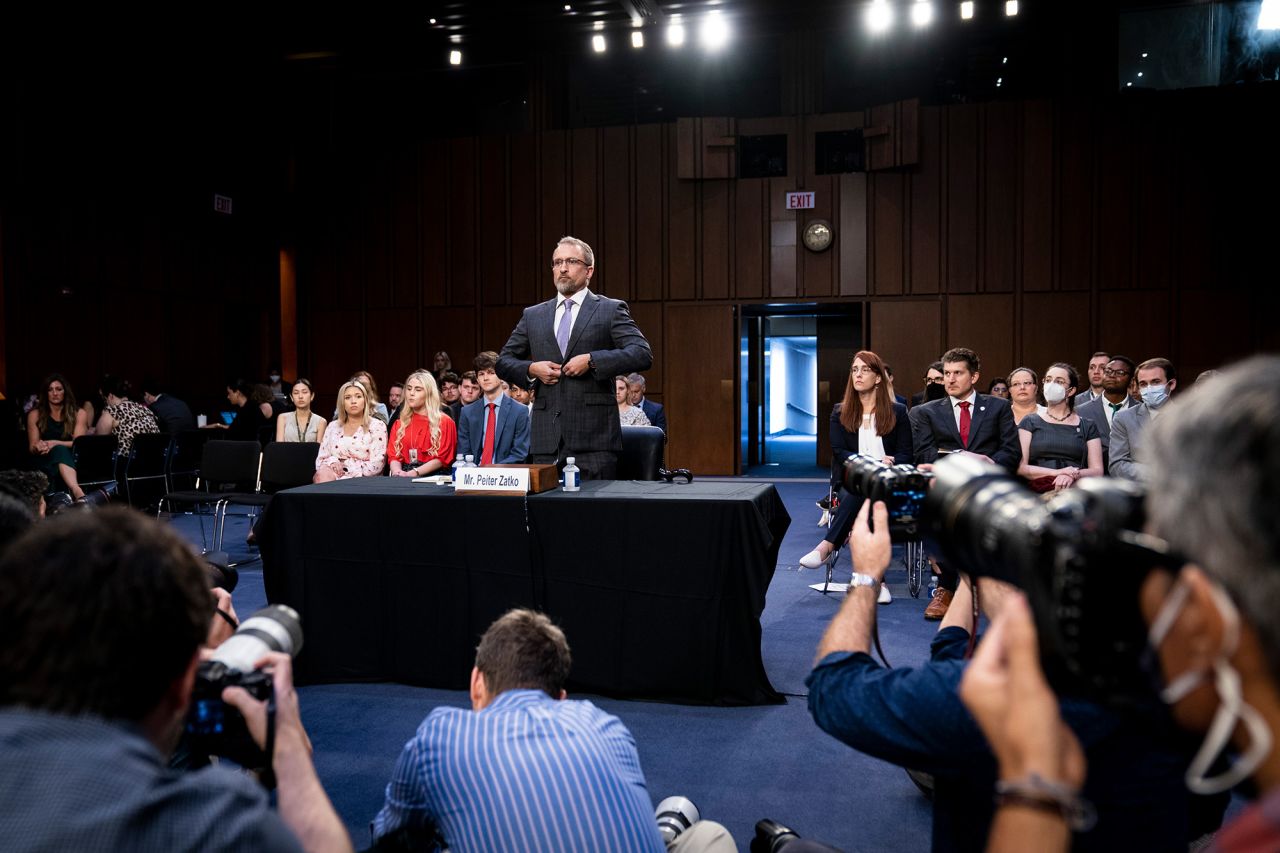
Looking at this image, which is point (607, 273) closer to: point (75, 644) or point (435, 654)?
point (435, 654)

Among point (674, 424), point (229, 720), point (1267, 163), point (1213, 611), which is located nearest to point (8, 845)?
point (229, 720)

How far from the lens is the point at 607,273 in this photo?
36.8ft

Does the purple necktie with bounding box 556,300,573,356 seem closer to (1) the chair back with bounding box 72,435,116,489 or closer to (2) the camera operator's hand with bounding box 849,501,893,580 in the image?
(2) the camera operator's hand with bounding box 849,501,893,580

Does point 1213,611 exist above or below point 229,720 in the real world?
above

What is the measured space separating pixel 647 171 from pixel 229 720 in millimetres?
10638

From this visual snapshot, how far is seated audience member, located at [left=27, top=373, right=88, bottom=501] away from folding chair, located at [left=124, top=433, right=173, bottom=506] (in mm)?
426

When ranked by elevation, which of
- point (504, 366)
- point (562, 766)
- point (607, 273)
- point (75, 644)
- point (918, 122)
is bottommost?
point (562, 766)

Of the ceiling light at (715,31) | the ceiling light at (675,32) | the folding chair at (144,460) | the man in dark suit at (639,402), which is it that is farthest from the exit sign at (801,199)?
the folding chair at (144,460)

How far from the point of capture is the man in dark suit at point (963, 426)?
443 cm

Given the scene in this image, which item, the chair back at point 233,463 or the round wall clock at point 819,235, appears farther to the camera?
the round wall clock at point 819,235

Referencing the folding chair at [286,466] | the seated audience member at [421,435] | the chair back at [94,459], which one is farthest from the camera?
the chair back at [94,459]

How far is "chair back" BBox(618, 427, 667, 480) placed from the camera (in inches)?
170

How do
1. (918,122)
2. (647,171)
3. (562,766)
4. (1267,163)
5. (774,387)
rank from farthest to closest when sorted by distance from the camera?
(774,387), (647,171), (918,122), (1267,163), (562,766)

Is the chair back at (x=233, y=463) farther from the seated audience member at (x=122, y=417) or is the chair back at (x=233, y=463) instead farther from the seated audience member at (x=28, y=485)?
the seated audience member at (x=28, y=485)
